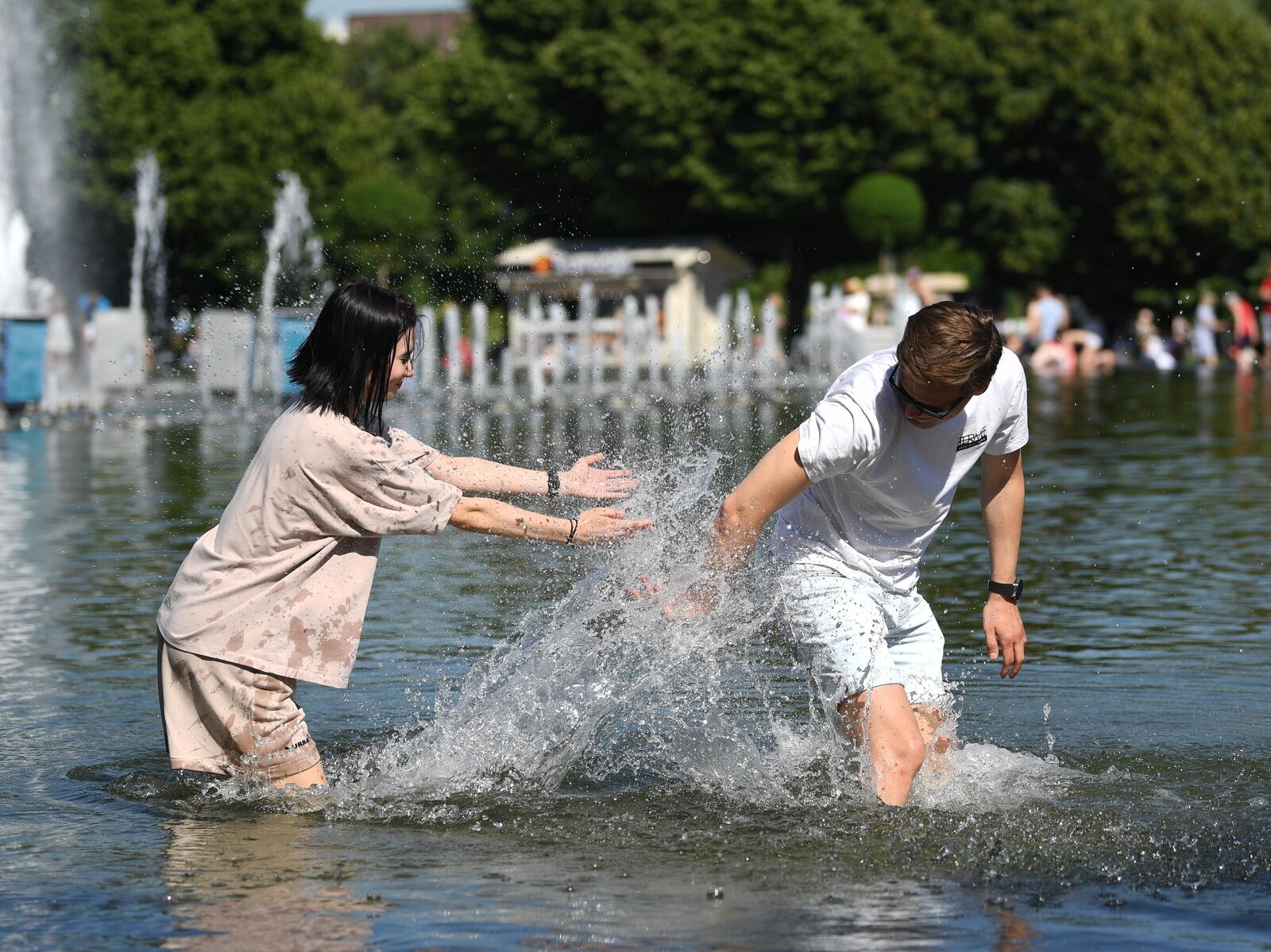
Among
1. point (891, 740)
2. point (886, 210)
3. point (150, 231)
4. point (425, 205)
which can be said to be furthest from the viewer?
point (150, 231)

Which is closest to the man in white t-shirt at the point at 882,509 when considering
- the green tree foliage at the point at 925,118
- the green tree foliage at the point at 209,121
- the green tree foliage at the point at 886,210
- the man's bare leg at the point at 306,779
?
the man's bare leg at the point at 306,779

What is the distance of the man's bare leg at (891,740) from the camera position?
5.47 meters

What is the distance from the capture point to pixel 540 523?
18.4 feet

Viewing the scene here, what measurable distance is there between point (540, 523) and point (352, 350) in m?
0.72

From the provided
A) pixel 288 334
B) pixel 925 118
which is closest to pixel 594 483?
pixel 288 334

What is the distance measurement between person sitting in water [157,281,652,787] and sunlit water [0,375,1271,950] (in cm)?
37

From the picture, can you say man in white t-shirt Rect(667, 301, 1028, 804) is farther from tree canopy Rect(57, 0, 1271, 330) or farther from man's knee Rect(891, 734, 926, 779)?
tree canopy Rect(57, 0, 1271, 330)

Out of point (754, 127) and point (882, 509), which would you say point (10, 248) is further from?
point (754, 127)

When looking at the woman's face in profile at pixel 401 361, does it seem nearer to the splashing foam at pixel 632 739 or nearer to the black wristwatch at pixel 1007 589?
the splashing foam at pixel 632 739

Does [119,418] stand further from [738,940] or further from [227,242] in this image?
[227,242]

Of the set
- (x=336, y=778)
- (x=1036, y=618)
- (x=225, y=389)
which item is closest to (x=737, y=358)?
(x=225, y=389)

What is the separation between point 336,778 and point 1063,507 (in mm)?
8790

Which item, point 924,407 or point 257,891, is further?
point 924,407

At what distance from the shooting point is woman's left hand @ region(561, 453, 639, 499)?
5.75 meters
